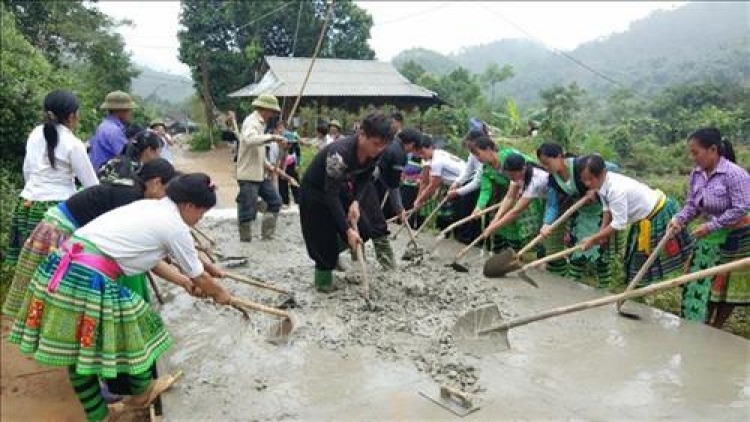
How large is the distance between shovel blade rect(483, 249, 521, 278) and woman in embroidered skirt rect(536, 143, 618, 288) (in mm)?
338

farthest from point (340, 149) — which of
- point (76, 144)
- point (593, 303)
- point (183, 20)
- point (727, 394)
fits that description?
point (183, 20)

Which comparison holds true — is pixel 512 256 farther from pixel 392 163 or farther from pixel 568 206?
pixel 392 163

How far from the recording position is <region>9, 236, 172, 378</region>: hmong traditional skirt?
8.55 feet

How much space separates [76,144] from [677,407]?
372cm

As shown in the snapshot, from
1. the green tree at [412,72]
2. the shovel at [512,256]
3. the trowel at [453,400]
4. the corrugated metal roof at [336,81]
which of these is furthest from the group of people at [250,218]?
the green tree at [412,72]

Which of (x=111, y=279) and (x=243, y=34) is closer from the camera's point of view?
(x=111, y=279)

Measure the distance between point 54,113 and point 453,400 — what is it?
2.92 metres

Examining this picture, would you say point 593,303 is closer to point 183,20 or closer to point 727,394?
point 727,394

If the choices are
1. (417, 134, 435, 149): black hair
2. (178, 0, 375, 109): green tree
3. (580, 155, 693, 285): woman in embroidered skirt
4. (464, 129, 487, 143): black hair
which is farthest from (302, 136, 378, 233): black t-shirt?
(178, 0, 375, 109): green tree

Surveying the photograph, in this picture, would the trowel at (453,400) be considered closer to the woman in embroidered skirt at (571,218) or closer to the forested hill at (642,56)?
the woman in embroidered skirt at (571,218)

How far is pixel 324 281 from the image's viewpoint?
462cm

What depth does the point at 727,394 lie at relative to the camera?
120 inches

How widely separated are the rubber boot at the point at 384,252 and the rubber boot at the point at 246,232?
166 centimetres

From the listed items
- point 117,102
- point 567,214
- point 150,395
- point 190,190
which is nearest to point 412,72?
point 567,214
